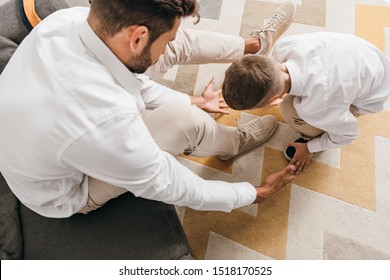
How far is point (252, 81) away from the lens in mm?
883

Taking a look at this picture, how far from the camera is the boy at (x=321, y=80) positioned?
0.89m

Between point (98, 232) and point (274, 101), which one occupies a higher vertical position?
point (274, 101)

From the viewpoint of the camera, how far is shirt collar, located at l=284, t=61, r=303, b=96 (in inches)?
36.2

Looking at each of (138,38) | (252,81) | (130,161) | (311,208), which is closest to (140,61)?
(138,38)

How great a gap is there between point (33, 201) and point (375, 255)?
3.95ft

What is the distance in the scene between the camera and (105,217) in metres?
0.98

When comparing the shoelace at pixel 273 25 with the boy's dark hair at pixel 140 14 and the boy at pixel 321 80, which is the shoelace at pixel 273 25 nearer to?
the boy at pixel 321 80

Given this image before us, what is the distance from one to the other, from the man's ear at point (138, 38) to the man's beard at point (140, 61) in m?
0.01

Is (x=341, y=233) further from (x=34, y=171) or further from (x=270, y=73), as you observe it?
(x=34, y=171)

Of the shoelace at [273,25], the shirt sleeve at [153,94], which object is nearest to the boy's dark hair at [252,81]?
the shirt sleeve at [153,94]

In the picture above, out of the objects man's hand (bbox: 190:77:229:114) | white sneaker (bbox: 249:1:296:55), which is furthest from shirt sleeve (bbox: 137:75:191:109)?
white sneaker (bbox: 249:1:296:55)

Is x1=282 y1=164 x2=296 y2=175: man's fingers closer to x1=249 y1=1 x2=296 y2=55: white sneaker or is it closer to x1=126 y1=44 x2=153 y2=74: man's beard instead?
x1=249 y1=1 x2=296 y2=55: white sneaker

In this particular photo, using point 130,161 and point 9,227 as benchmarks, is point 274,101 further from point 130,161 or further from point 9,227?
point 9,227

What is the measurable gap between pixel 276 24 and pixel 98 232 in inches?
47.6
